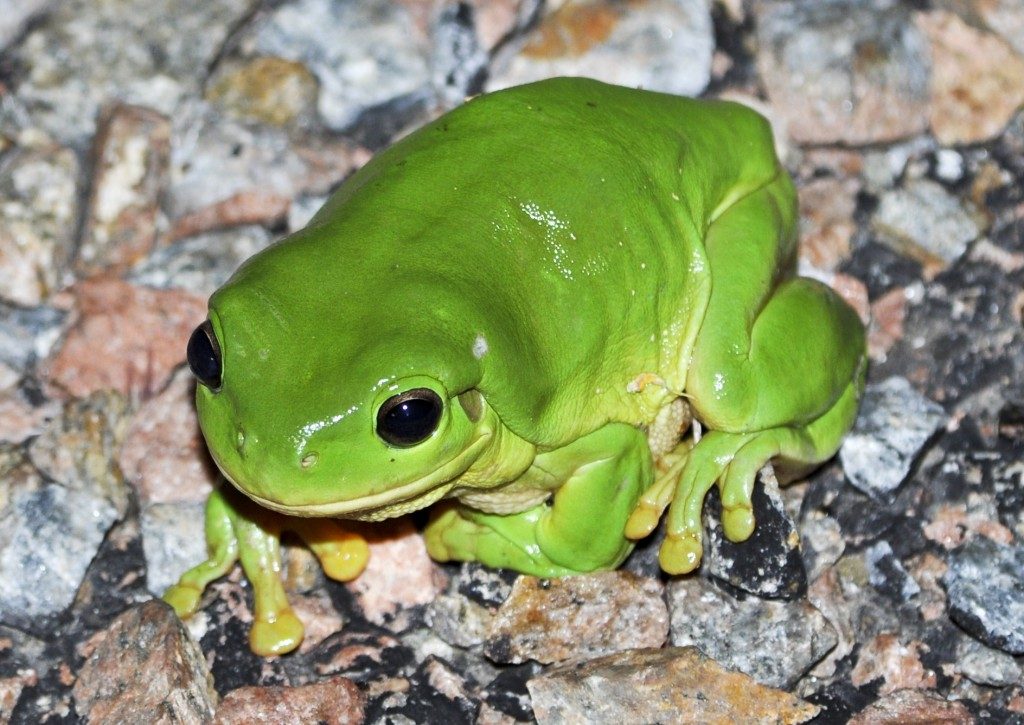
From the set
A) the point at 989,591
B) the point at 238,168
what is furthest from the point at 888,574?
the point at 238,168

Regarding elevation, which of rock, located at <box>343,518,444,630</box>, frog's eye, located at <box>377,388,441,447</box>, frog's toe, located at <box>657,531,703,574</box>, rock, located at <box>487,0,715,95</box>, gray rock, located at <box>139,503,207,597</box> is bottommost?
rock, located at <box>343,518,444,630</box>

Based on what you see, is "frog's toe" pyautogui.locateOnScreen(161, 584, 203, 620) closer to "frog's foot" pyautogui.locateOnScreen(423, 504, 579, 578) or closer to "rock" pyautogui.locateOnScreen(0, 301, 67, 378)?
"frog's foot" pyautogui.locateOnScreen(423, 504, 579, 578)

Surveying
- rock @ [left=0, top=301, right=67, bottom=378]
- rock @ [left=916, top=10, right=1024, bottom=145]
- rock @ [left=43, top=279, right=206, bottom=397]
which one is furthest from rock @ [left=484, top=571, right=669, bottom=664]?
rock @ [left=916, top=10, right=1024, bottom=145]

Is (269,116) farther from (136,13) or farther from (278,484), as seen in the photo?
(278,484)

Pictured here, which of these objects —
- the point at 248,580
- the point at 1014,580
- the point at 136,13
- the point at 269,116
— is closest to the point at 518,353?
the point at 248,580

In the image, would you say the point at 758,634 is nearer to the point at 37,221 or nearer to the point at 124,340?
the point at 124,340

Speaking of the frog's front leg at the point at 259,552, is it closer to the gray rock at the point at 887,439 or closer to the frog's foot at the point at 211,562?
the frog's foot at the point at 211,562
